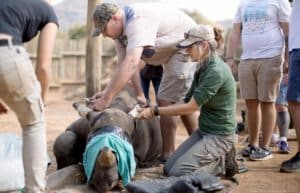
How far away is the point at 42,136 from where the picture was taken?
3514 mm

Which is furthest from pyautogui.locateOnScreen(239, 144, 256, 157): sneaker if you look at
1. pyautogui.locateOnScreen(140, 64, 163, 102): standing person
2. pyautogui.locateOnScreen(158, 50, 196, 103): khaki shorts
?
pyautogui.locateOnScreen(140, 64, 163, 102): standing person

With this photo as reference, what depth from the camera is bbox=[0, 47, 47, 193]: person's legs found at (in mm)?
3359

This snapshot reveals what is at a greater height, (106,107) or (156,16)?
(156,16)

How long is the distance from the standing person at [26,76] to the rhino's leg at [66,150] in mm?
1595

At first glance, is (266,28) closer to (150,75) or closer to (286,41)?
(286,41)

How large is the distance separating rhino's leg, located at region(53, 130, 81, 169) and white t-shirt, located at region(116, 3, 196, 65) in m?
0.95

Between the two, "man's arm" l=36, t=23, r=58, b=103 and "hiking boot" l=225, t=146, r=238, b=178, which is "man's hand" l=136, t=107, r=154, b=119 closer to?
"hiking boot" l=225, t=146, r=238, b=178

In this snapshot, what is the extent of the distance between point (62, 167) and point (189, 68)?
1.43 meters

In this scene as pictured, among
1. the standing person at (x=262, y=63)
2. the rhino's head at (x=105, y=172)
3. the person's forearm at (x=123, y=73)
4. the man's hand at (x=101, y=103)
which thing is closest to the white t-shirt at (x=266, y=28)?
the standing person at (x=262, y=63)

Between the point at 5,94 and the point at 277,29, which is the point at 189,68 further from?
the point at 5,94

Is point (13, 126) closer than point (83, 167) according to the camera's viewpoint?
No

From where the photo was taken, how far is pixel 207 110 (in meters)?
4.85

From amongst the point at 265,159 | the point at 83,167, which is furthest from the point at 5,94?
Answer: the point at 265,159

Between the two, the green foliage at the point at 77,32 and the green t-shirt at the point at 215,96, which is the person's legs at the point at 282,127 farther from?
the green foliage at the point at 77,32
